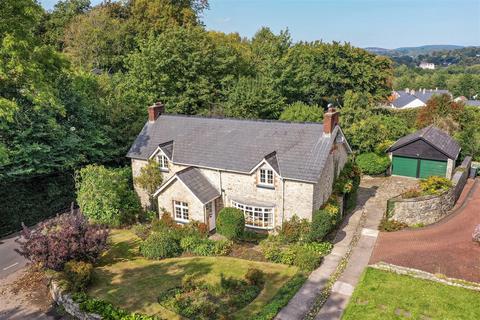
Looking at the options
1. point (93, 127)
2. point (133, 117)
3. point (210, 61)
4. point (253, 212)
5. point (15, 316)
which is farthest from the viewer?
point (210, 61)

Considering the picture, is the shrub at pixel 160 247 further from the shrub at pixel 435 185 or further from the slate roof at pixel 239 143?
the shrub at pixel 435 185

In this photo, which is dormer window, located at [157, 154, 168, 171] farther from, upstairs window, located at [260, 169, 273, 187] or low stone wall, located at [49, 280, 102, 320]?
low stone wall, located at [49, 280, 102, 320]

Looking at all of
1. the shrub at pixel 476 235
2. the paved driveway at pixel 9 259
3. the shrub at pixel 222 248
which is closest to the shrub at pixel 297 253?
the shrub at pixel 222 248

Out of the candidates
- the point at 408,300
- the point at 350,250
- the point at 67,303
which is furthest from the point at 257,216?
the point at 67,303

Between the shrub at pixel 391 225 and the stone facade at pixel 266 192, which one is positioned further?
the shrub at pixel 391 225

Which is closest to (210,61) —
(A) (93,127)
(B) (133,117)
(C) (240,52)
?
(C) (240,52)

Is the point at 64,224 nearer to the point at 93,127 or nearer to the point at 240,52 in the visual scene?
the point at 93,127

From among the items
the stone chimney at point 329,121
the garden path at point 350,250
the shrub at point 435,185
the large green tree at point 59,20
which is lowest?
the garden path at point 350,250
